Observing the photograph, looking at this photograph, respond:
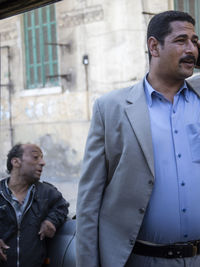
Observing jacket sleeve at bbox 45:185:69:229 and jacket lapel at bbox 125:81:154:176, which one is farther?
jacket sleeve at bbox 45:185:69:229

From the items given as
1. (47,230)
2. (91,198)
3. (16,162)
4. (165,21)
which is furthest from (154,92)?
(16,162)

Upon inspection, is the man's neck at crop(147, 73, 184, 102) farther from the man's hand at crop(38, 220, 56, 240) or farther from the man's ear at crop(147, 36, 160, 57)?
the man's hand at crop(38, 220, 56, 240)

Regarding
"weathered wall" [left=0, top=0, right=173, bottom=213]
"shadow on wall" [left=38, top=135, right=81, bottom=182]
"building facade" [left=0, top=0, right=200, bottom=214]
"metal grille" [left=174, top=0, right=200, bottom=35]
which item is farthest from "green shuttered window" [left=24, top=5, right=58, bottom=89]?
"metal grille" [left=174, top=0, right=200, bottom=35]

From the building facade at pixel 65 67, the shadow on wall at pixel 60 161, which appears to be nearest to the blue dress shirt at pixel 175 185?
the building facade at pixel 65 67

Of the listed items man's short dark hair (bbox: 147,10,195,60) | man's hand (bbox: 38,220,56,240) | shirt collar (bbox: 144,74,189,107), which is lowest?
man's hand (bbox: 38,220,56,240)

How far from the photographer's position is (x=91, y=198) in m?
2.26

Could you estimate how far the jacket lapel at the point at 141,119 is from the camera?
212 cm

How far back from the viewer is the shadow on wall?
11742mm

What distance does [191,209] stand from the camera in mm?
2117

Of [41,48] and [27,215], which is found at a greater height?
[41,48]

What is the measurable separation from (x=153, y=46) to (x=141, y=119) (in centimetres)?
37

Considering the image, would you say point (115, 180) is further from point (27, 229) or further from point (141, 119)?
point (27, 229)

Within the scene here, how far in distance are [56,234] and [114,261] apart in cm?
170

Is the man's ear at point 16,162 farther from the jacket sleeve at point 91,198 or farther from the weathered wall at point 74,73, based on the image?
the weathered wall at point 74,73
